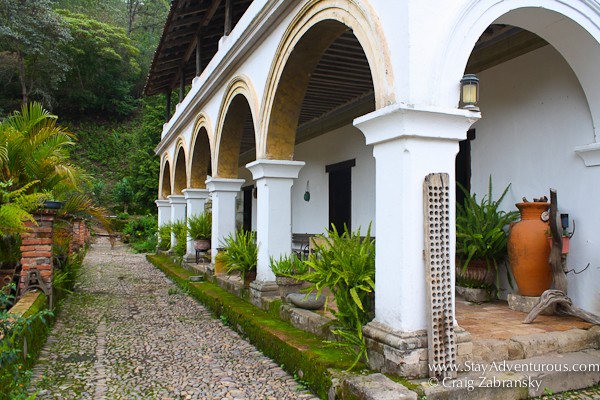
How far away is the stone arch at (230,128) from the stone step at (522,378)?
207 inches

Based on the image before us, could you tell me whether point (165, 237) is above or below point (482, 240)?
below

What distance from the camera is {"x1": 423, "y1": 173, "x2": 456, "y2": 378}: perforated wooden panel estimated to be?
3.29 meters

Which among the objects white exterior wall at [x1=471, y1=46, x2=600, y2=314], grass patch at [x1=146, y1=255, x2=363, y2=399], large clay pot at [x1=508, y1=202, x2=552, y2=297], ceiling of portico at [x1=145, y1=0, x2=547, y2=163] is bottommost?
grass patch at [x1=146, y1=255, x2=363, y2=399]

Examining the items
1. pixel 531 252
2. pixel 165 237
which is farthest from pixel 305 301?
pixel 165 237

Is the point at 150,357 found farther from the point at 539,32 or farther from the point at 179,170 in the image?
the point at 179,170

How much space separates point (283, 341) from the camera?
4508 mm

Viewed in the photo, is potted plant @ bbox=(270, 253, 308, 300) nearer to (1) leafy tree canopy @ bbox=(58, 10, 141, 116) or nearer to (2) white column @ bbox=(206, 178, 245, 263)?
(2) white column @ bbox=(206, 178, 245, 263)

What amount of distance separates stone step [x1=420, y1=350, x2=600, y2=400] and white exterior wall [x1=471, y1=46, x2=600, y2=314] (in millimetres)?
1122

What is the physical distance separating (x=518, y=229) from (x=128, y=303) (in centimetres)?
627

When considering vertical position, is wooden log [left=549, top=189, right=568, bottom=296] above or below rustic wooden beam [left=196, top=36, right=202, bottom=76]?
below

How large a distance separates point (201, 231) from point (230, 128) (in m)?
2.77

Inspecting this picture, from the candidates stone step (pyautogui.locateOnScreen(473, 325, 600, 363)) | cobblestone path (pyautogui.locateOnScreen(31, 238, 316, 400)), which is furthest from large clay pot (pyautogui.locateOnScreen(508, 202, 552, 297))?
cobblestone path (pyautogui.locateOnScreen(31, 238, 316, 400))

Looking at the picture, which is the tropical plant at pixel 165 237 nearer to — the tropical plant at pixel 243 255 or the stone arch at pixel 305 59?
the tropical plant at pixel 243 255

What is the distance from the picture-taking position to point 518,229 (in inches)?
191
